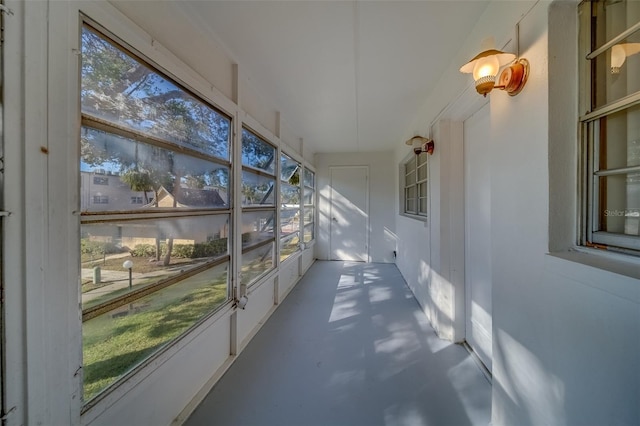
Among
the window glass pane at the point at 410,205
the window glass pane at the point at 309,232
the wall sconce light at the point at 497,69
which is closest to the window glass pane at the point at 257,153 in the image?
the wall sconce light at the point at 497,69

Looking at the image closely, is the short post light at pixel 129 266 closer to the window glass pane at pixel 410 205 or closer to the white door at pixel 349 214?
the window glass pane at pixel 410 205

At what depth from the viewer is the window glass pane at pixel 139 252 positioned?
0.96 metres

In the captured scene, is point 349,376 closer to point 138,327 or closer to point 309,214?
point 138,327

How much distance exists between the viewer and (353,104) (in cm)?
275

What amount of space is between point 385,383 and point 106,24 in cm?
251

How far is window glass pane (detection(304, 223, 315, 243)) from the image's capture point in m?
4.65

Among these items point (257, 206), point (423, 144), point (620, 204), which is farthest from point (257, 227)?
point (620, 204)

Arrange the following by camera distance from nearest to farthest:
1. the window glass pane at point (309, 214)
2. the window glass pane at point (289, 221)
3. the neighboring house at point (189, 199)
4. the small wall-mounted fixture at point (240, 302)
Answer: the neighboring house at point (189, 199)
the small wall-mounted fixture at point (240, 302)
the window glass pane at point (289, 221)
the window glass pane at point (309, 214)

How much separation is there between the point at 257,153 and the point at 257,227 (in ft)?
2.60

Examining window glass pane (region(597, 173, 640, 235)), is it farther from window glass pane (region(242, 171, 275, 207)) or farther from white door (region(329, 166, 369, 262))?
white door (region(329, 166, 369, 262))

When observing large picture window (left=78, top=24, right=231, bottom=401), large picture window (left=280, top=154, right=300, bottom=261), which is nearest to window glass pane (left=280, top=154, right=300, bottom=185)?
large picture window (left=280, top=154, right=300, bottom=261)

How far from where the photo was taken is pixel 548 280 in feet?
3.09

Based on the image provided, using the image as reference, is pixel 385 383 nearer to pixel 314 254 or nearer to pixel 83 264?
pixel 83 264

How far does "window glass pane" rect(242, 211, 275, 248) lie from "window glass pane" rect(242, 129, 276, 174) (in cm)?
51
